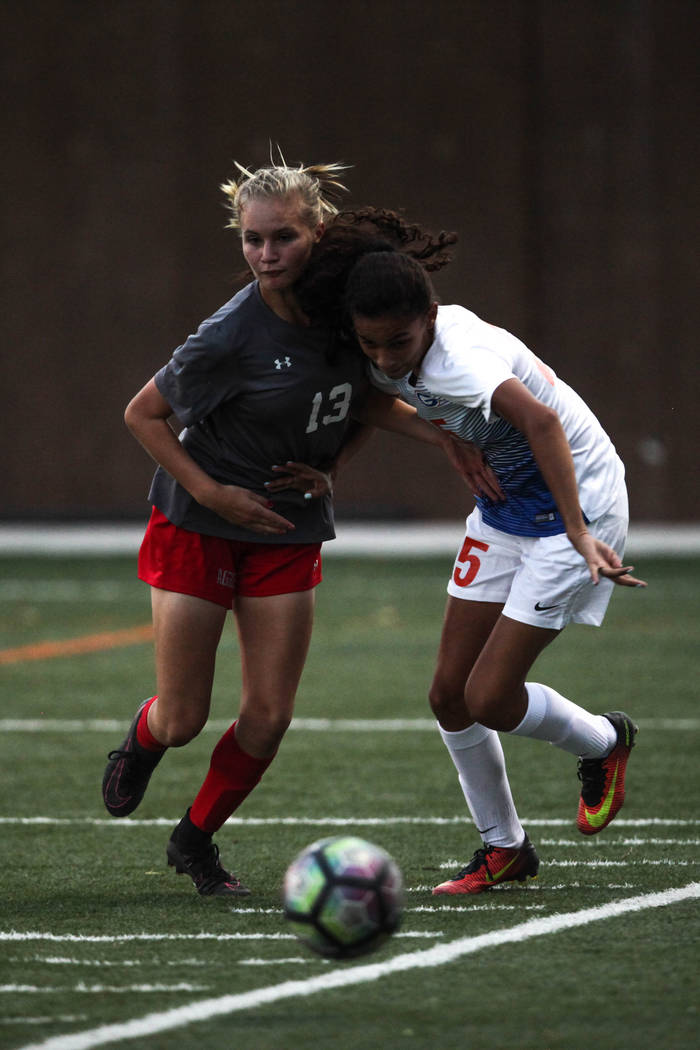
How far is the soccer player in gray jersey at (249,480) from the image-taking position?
4520 millimetres

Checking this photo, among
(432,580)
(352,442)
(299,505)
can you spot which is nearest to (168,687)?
(299,505)

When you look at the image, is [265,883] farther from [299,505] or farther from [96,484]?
[96,484]

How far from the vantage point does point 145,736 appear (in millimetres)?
5000

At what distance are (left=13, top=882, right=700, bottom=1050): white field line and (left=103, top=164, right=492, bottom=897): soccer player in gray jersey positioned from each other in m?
1.02

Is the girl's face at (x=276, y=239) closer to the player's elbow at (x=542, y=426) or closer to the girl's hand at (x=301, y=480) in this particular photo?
the girl's hand at (x=301, y=480)

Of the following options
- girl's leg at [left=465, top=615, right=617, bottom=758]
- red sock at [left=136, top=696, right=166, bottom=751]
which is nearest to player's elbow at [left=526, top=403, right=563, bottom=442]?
girl's leg at [left=465, top=615, right=617, bottom=758]

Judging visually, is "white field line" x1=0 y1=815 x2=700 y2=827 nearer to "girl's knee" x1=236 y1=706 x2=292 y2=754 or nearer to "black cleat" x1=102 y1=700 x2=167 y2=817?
"black cleat" x1=102 y1=700 x2=167 y2=817

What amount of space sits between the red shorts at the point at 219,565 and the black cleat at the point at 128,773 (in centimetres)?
53

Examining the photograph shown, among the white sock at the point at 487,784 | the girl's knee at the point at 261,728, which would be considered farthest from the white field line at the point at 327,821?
the girl's knee at the point at 261,728

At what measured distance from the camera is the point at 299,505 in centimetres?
481

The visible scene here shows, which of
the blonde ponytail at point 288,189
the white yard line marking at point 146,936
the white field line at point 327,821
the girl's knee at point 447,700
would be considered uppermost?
the blonde ponytail at point 288,189

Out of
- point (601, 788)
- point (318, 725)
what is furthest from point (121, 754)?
point (318, 725)

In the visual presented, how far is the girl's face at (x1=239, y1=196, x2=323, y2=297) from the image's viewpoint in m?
4.43

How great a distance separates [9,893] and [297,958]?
50.2 inches
